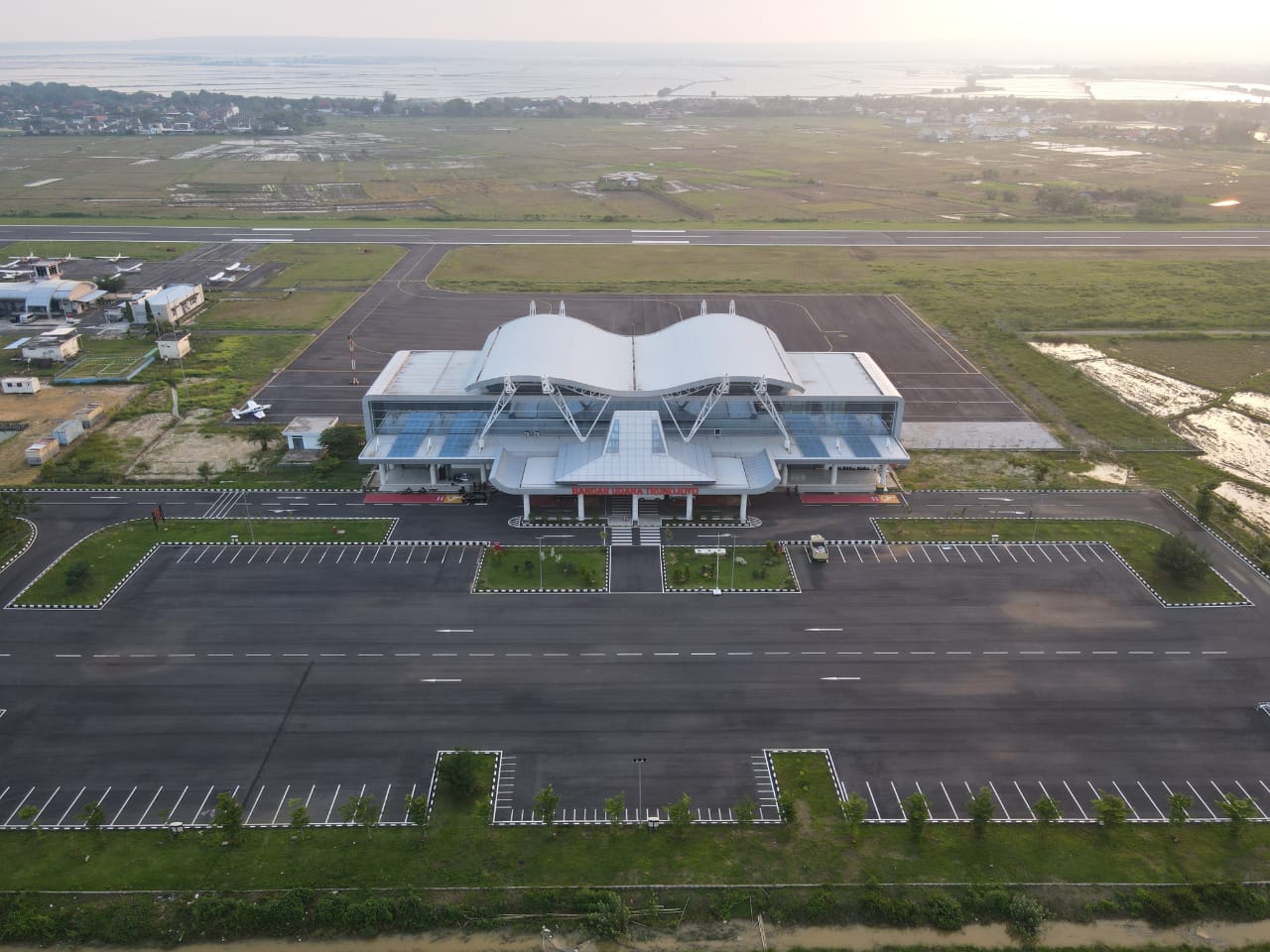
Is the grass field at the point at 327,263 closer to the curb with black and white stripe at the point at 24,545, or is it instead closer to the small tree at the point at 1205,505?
the curb with black and white stripe at the point at 24,545

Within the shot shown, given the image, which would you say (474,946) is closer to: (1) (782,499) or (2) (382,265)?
(1) (782,499)

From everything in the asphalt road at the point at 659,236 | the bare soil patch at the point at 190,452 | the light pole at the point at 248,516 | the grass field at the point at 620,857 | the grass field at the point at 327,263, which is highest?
the asphalt road at the point at 659,236

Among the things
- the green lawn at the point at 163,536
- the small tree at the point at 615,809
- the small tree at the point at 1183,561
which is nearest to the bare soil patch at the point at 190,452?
the green lawn at the point at 163,536

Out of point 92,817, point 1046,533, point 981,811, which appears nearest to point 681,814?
point 981,811

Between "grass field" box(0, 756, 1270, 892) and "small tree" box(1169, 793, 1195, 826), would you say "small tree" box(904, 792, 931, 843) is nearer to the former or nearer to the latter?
"grass field" box(0, 756, 1270, 892)

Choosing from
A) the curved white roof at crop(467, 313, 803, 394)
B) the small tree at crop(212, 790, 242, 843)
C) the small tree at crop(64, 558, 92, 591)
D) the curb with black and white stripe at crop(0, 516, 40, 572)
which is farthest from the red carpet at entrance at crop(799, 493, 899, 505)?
the curb with black and white stripe at crop(0, 516, 40, 572)

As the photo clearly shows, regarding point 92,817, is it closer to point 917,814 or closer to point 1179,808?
point 917,814
